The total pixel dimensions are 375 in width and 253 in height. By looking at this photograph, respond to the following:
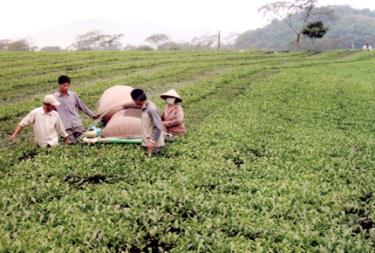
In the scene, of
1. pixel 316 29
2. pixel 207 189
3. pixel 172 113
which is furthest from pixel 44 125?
pixel 316 29

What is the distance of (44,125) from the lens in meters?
14.6

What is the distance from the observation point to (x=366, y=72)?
45469 millimetres

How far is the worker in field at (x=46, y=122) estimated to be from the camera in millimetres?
14648

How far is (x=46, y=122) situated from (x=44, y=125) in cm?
11

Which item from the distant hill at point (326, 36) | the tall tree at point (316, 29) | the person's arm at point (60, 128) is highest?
the person's arm at point (60, 128)

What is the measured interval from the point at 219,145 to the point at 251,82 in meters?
20.3

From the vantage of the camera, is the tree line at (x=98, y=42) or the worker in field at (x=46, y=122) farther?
the tree line at (x=98, y=42)

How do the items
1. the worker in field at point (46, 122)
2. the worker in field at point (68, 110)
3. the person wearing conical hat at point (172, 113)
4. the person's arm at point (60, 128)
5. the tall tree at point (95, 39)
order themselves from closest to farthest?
1. the worker in field at point (46, 122)
2. the person's arm at point (60, 128)
3. the worker in field at point (68, 110)
4. the person wearing conical hat at point (172, 113)
5. the tall tree at point (95, 39)

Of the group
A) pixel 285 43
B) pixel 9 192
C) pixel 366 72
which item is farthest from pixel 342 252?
pixel 285 43

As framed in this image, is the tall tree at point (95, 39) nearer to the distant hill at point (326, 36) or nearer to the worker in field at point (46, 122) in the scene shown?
the distant hill at point (326, 36)

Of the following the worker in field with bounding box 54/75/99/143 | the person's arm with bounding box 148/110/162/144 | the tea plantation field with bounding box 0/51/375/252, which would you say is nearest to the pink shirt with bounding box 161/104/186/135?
the tea plantation field with bounding box 0/51/375/252

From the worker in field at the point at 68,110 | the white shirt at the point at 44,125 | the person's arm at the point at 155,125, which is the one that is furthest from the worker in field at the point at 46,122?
the person's arm at the point at 155,125

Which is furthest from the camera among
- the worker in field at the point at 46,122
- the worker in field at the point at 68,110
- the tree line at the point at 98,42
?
the tree line at the point at 98,42

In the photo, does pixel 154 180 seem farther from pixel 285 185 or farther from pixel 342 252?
pixel 342 252
